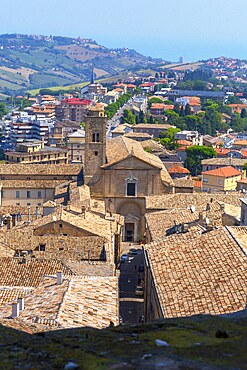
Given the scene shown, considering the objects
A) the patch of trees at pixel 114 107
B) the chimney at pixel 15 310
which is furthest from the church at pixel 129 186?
the patch of trees at pixel 114 107

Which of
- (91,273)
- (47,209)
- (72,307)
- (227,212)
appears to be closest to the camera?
(72,307)

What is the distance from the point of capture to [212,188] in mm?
56656

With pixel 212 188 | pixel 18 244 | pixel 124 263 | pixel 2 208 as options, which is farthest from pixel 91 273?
pixel 212 188

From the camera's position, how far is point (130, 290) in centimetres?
2712

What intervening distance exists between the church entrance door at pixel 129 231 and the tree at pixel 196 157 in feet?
101

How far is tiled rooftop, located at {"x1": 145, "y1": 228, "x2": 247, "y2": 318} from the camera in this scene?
15625 millimetres

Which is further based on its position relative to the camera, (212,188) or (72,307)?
(212,188)

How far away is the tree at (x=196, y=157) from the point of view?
236ft

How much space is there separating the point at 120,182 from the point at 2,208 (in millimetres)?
6611

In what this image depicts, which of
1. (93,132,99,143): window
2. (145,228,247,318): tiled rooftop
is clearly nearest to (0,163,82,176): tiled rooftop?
(93,132,99,143): window

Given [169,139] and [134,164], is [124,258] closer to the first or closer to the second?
[134,164]

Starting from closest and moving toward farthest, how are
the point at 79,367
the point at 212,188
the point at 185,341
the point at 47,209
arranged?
the point at 79,367, the point at 185,341, the point at 47,209, the point at 212,188

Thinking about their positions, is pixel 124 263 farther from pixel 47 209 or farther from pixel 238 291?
pixel 238 291

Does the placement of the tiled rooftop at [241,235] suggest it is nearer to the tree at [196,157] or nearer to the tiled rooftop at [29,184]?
the tiled rooftop at [29,184]
